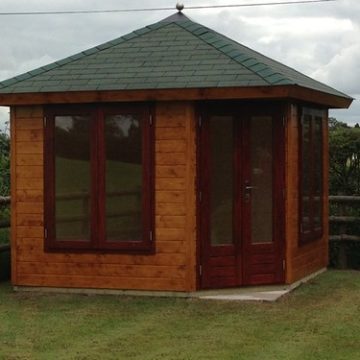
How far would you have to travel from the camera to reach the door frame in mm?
9211

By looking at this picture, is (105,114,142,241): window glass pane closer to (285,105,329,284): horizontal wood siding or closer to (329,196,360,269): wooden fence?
(285,105,329,284): horizontal wood siding

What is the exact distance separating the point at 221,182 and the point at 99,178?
4.61ft

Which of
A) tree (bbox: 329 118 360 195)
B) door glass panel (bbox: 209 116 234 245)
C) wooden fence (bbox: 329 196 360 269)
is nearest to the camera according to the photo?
door glass panel (bbox: 209 116 234 245)

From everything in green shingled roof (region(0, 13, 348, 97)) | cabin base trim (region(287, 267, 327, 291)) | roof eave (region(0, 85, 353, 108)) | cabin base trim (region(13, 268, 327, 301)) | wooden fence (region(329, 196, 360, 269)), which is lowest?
cabin base trim (region(13, 268, 327, 301))

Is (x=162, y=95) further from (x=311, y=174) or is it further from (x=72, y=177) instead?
(x=311, y=174)

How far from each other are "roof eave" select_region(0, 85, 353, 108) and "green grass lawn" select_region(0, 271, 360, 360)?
2.25m

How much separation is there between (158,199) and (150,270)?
2.69 ft

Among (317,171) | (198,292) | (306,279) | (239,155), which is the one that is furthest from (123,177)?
(317,171)

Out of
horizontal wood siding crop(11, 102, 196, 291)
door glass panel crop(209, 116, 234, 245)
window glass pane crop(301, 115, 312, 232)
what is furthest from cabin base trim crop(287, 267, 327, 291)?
horizontal wood siding crop(11, 102, 196, 291)

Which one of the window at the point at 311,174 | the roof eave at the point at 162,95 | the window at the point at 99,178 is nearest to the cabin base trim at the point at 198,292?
the window at the point at 99,178

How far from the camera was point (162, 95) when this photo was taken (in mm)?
9023

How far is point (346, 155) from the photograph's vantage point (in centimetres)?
1277

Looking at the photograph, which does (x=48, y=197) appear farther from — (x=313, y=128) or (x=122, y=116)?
(x=313, y=128)

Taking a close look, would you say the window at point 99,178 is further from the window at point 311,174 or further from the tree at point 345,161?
the tree at point 345,161
